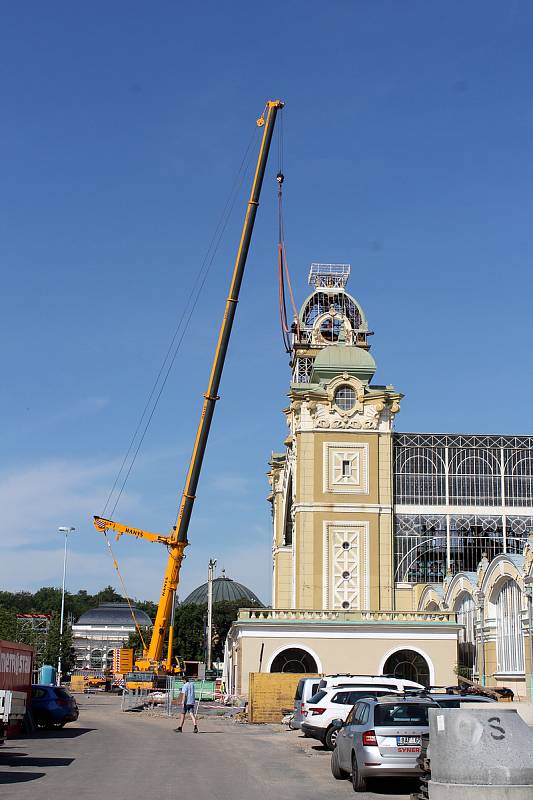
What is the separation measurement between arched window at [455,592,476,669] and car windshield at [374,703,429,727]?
127 ft

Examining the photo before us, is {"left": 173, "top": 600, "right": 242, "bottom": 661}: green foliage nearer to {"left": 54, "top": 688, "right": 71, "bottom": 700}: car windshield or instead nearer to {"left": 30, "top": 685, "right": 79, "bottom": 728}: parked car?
{"left": 54, "top": 688, "right": 71, "bottom": 700}: car windshield

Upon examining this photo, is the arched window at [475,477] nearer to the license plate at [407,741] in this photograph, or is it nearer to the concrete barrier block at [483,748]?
the license plate at [407,741]

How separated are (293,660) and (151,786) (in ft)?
132

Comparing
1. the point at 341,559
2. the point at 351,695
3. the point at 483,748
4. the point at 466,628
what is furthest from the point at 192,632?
the point at 483,748

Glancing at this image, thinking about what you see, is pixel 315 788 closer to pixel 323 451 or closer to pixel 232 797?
pixel 232 797

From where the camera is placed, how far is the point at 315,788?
19.0 m

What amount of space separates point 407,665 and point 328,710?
32074 millimetres

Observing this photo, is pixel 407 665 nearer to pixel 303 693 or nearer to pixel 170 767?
pixel 303 693

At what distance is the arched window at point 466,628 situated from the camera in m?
57.5

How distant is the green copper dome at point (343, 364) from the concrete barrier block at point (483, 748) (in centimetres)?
5941

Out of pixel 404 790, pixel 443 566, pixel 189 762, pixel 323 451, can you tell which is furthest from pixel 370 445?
pixel 404 790

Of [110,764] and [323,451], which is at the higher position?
[323,451]

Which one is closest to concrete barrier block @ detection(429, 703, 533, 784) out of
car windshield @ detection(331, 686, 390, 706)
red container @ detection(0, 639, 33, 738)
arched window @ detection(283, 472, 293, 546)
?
car windshield @ detection(331, 686, 390, 706)

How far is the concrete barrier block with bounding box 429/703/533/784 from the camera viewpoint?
1361 cm
